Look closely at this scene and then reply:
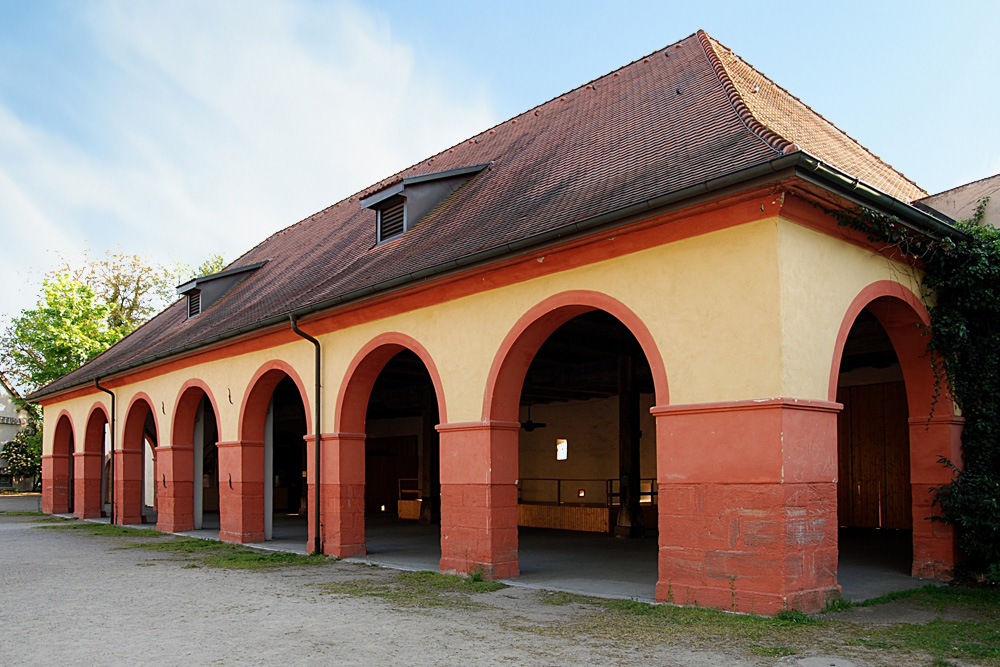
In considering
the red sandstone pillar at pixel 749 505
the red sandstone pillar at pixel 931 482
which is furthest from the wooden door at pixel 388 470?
the red sandstone pillar at pixel 749 505

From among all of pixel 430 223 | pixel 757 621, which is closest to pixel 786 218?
pixel 757 621

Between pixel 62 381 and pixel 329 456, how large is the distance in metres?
14.6

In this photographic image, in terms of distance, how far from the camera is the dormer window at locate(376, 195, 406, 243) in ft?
46.1

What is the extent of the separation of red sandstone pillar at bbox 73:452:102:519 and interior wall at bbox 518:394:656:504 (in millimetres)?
10885

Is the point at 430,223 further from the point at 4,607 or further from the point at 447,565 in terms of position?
the point at 4,607

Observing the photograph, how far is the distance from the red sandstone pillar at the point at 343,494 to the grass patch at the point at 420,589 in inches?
91.9

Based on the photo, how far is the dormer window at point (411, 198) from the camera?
1372cm

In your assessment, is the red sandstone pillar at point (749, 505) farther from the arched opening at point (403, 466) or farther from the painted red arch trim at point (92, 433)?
the painted red arch trim at point (92, 433)

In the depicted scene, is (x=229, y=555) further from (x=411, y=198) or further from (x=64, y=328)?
(x=64, y=328)

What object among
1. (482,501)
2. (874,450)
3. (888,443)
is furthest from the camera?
(874,450)

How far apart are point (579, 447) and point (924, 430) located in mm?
11788

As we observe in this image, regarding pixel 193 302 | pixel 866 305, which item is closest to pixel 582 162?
pixel 866 305

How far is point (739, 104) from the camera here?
955cm

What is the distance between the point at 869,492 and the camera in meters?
16.6
